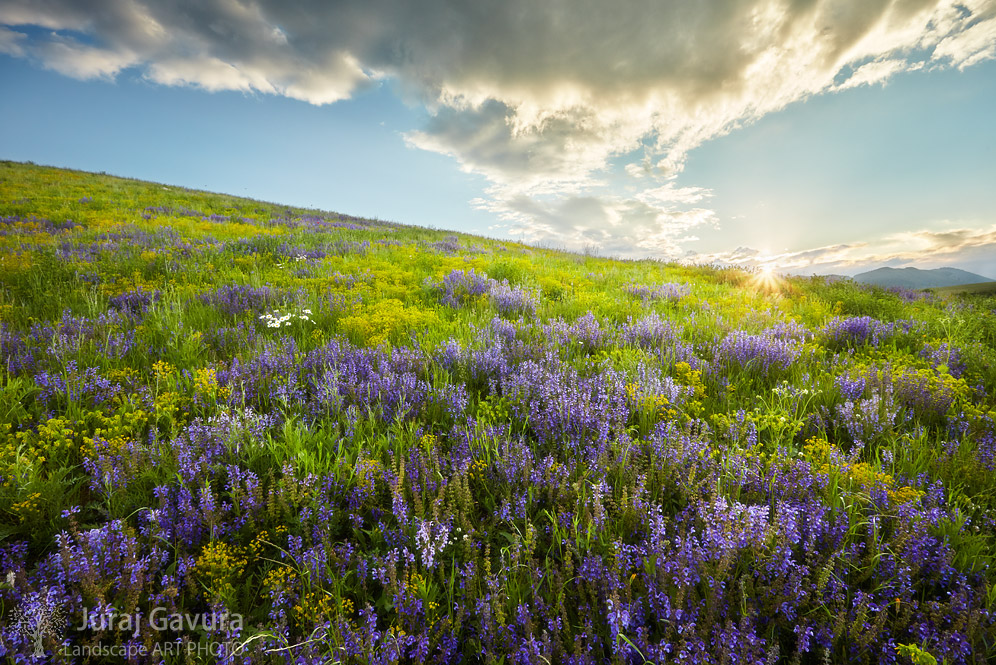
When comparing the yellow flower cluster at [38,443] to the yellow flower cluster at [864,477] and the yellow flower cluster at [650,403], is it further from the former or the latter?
the yellow flower cluster at [864,477]

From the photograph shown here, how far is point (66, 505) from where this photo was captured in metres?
2.10

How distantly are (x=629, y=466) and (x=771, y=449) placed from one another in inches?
42.2

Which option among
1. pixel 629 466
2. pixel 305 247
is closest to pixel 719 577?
pixel 629 466

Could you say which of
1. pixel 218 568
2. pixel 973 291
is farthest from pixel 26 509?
pixel 973 291

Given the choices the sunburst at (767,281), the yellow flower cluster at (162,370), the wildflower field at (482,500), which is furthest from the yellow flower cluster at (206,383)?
the sunburst at (767,281)

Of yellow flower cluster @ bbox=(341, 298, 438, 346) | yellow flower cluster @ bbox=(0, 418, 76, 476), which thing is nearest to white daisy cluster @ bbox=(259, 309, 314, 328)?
yellow flower cluster @ bbox=(341, 298, 438, 346)

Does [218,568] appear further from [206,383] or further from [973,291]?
[973,291]

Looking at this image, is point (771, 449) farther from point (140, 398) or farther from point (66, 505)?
point (140, 398)

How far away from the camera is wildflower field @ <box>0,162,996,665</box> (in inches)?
60.5

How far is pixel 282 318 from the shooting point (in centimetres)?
450

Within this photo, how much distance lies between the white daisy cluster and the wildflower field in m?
0.08

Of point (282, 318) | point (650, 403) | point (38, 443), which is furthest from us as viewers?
point (282, 318)

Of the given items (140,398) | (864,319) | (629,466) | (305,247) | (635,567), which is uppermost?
(305,247)

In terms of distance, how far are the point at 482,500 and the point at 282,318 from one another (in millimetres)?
3404
